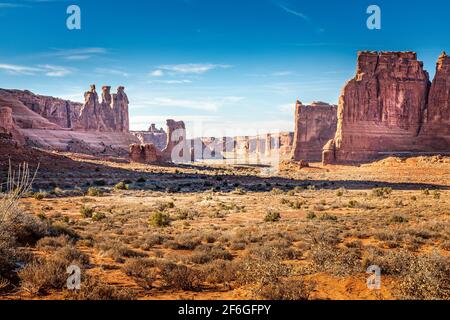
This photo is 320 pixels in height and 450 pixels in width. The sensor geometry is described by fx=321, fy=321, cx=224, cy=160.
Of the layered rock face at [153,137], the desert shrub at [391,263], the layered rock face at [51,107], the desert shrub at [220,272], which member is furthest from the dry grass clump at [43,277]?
the layered rock face at [153,137]

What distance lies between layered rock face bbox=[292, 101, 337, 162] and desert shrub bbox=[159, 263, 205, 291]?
93120mm

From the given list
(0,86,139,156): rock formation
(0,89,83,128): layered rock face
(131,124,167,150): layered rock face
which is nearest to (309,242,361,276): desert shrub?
(0,86,139,156): rock formation

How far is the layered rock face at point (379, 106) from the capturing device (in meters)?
72.8

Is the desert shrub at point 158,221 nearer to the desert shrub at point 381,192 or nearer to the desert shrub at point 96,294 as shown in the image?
the desert shrub at point 96,294

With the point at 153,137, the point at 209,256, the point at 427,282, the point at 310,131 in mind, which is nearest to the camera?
the point at 427,282

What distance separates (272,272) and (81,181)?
119 feet

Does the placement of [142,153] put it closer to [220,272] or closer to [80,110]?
[220,272]

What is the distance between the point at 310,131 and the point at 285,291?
9935cm

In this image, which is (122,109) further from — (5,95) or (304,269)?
(304,269)

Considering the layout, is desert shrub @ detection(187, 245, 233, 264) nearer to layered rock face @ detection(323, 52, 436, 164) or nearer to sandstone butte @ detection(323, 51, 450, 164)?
sandstone butte @ detection(323, 51, 450, 164)

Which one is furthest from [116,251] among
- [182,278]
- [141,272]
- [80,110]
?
[80,110]

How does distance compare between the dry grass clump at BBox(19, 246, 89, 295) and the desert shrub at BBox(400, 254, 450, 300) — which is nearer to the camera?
the desert shrub at BBox(400, 254, 450, 300)

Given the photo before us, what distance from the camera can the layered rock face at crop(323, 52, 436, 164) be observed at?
72812mm

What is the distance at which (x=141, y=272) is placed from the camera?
7891mm
